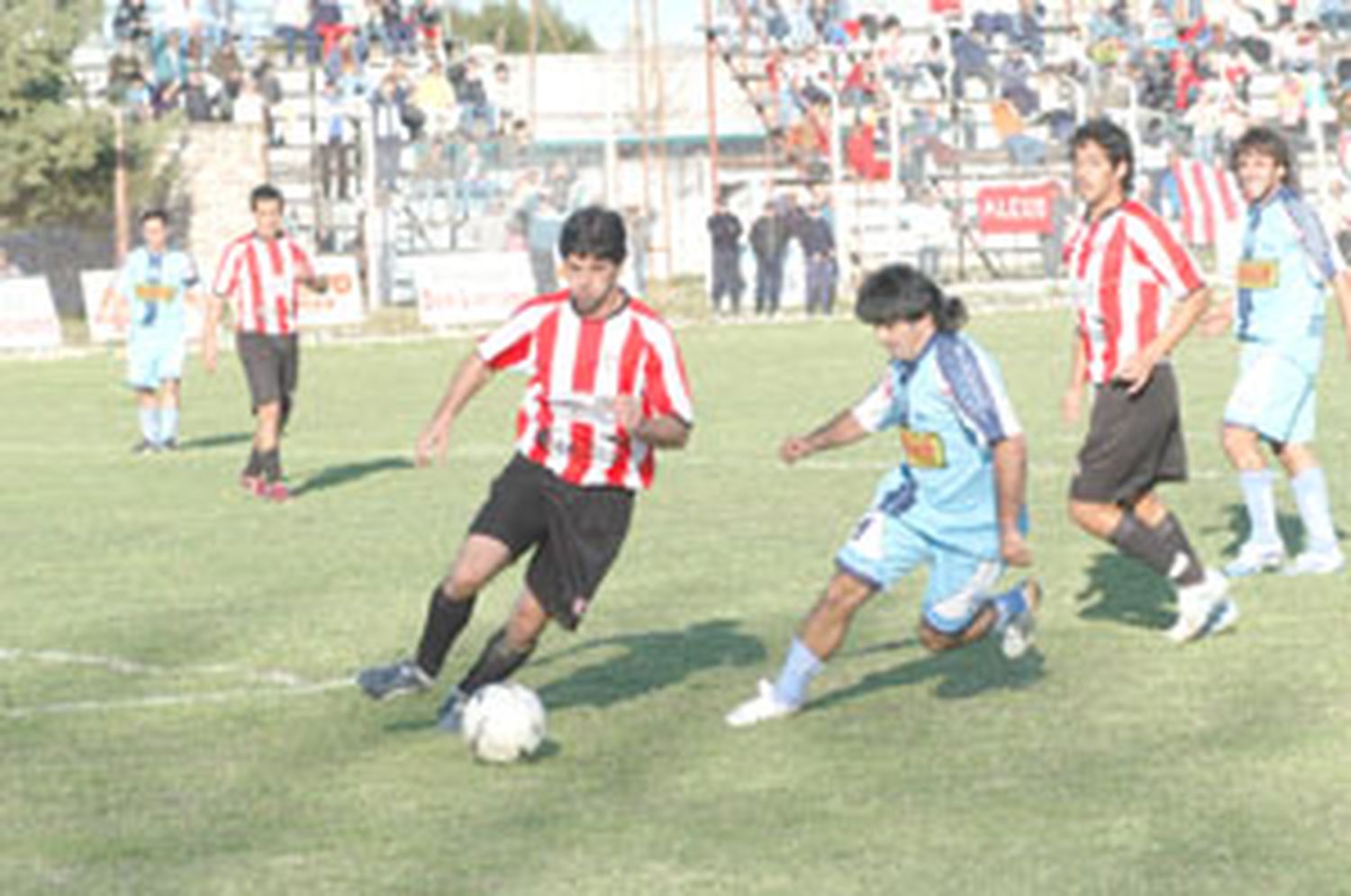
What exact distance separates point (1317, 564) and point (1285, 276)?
1344 millimetres

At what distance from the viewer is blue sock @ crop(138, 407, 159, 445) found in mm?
21188

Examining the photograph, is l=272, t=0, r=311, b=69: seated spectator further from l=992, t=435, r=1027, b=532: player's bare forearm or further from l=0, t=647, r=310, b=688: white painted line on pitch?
l=992, t=435, r=1027, b=532: player's bare forearm

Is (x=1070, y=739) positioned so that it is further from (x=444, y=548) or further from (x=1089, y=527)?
(x=444, y=548)

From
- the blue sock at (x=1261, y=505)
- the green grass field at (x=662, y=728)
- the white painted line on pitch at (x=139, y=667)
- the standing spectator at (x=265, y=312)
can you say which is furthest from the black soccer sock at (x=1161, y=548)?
the standing spectator at (x=265, y=312)

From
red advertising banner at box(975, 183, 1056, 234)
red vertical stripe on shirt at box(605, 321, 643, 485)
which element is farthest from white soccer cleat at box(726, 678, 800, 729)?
red advertising banner at box(975, 183, 1056, 234)

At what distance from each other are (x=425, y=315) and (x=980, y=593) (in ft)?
91.9

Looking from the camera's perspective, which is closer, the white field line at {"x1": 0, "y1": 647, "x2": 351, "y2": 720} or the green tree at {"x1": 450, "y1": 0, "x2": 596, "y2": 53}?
the white field line at {"x1": 0, "y1": 647, "x2": 351, "y2": 720}

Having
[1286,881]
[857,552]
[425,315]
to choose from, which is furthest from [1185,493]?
[425,315]

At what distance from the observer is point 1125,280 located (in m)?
10.4

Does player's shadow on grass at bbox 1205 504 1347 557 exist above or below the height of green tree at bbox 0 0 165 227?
below

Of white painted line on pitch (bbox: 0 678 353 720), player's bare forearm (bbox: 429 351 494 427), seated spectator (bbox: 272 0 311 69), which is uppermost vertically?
seated spectator (bbox: 272 0 311 69)

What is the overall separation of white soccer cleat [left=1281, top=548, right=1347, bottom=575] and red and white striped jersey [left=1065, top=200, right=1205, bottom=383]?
6.48 ft

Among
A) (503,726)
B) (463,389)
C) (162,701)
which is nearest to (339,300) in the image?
(162,701)

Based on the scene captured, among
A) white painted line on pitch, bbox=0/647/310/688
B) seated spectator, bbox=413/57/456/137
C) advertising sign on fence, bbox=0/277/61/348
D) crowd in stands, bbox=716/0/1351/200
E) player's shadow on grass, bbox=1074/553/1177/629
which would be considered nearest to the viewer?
white painted line on pitch, bbox=0/647/310/688
